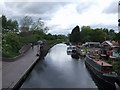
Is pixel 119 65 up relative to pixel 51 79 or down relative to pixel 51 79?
up

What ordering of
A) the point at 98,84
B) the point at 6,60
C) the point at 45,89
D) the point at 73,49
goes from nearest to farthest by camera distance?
the point at 45,89 < the point at 98,84 < the point at 6,60 < the point at 73,49

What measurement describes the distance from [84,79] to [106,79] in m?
5.74

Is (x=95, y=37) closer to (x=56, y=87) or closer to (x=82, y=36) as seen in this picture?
(x=82, y=36)

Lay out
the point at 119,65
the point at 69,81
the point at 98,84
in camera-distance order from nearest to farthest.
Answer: the point at 119,65
the point at 98,84
the point at 69,81

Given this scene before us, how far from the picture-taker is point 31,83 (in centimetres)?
2852

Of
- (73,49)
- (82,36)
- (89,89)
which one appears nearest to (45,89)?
(89,89)

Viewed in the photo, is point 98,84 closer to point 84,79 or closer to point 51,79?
point 84,79

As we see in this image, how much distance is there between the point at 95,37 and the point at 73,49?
25.8 meters

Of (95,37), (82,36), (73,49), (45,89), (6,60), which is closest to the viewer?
(45,89)

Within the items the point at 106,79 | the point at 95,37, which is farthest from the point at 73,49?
the point at 106,79

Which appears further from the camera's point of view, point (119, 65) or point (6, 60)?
point (6, 60)

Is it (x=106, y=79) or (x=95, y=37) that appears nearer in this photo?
(x=106, y=79)

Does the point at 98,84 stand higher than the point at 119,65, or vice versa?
the point at 119,65

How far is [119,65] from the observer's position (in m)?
15.5
